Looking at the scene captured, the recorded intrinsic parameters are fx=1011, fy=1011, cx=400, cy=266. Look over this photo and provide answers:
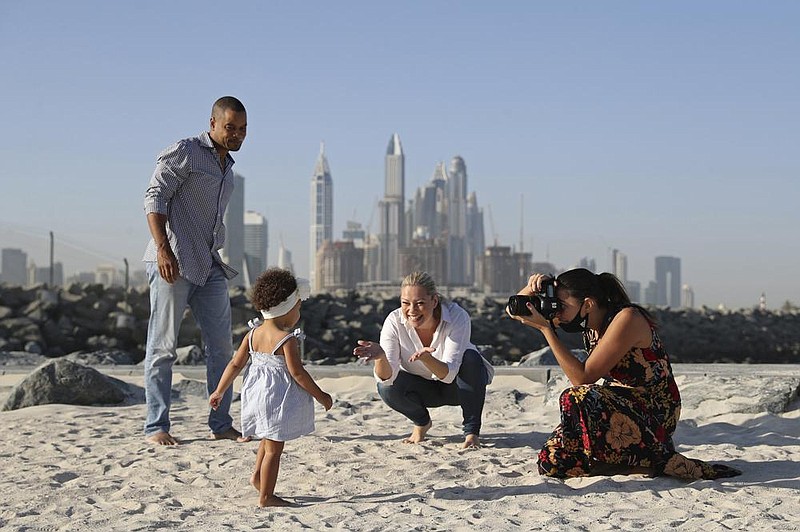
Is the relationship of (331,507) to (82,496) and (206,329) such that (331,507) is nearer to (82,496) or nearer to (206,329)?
(82,496)

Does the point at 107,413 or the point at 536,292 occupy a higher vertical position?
the point at 536,292

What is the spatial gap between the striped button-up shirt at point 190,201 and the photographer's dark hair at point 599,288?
211cm

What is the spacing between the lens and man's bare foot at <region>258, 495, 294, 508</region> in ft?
13.9

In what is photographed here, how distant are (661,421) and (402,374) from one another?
1.44 meters

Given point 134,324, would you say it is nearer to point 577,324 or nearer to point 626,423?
point 577,324

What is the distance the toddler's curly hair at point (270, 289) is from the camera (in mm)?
4324

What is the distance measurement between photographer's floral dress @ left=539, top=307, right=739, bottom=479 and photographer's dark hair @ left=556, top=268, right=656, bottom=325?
8cm

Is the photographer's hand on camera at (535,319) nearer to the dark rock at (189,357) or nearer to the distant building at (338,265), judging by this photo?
the dark rock at (189,357)

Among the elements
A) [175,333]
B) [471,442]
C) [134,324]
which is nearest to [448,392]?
[471,442]

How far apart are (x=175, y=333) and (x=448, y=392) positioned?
1533mm

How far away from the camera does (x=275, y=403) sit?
13.9ft

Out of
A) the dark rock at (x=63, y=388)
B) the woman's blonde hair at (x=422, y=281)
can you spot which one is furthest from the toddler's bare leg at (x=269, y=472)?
the dark rock at (x=63, y=388)

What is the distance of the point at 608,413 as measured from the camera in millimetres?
4434

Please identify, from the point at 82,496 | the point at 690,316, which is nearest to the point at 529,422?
the point at 82,496
